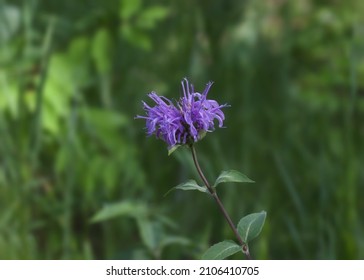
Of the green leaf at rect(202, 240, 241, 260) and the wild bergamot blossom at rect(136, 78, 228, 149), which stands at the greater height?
the wild bergamot blossom at rect(136, 78, 228, 149)

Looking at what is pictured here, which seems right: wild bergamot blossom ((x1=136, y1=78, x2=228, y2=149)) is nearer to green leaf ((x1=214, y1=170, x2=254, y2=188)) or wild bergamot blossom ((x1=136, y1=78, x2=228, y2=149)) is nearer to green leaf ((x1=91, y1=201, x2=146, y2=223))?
green leaf ((x1=214, y1=170, x2=254, y2=188))

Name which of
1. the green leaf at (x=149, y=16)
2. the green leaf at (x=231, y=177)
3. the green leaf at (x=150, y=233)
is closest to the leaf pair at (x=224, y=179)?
the green leaf at (x=231, y=177)

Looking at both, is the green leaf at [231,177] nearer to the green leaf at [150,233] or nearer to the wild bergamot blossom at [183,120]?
the wild bergamot blossom at [183,120]

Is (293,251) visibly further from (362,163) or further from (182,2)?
(182,2)

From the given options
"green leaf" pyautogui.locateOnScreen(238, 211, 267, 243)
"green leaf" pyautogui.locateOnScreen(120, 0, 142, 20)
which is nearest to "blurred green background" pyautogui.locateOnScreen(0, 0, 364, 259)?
"green leaf" pyautogui.locateOnScreen(120, 0, 142, 20)

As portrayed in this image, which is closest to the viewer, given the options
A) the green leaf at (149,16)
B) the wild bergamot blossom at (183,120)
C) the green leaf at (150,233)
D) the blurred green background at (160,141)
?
the wild bergamot blossom at (183,120)

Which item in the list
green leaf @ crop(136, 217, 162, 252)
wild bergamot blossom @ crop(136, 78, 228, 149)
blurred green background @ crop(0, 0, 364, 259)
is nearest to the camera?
wild bergamot blossom @ crop(136, 78, 228, 149)
